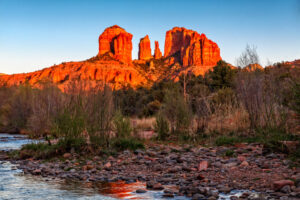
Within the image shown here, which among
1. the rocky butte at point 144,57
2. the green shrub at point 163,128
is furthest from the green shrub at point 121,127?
the rocky butte at point 144,57

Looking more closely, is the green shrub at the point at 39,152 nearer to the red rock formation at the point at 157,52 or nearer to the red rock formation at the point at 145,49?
the red rock formation at the point at 145,49

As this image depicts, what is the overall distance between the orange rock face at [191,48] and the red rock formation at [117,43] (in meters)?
17.8

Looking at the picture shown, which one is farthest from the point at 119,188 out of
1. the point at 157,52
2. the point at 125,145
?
the point at 157,52

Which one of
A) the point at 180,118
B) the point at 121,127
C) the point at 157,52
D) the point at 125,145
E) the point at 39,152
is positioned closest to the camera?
the point at 39,152

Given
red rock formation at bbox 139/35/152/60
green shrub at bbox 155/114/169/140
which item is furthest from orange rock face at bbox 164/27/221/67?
green shrub at bbox 155/114/169/140

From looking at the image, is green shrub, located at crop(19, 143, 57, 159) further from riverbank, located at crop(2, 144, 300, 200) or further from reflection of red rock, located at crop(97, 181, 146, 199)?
reflection of red rock, located at crop(97, 181, 146, 199)

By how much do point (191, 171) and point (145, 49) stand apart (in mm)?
111152

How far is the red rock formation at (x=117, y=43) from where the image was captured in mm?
106025

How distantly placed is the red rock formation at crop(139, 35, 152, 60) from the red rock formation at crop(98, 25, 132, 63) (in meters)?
5.19

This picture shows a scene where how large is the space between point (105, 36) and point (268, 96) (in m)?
111

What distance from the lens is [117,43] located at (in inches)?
4296

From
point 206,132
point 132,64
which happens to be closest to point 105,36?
point 132,64

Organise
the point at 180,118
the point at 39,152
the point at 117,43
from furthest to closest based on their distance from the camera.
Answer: the point at 117,43 < the point at 180,118 < the point at 39,152

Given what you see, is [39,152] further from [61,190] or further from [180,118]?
[180,118]
